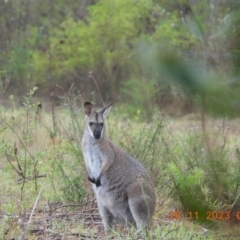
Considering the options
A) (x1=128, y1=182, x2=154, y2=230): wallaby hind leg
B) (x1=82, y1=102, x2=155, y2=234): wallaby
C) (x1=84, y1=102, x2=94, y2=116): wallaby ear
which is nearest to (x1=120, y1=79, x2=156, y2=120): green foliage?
(x1=84, y1=102, x2=94, y2=116): wallaby ear

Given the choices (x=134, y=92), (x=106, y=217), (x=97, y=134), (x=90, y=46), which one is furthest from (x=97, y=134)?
(x=90, y=46)

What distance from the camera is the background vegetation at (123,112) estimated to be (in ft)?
9.47

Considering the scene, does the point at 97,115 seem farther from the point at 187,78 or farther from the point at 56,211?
the point at 187,78

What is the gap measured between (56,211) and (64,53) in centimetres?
1136

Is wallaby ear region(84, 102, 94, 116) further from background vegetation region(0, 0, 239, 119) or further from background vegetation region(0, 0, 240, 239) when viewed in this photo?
background vegetation region(0, 0, 239, 119)

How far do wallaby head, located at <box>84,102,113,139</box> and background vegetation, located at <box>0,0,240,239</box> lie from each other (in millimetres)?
479

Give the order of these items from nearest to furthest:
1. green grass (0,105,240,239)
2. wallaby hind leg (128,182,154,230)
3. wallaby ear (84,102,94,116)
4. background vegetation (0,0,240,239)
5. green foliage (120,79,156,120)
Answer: background vegetation (0,0,240,239)
green grass (0,105,240,239)
wallaby hind leg (128,182,154,230)
wallaby ear (84,102,94,116)
green foliage (120,79,156,120)

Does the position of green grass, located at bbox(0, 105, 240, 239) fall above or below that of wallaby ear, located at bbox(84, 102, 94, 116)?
→ below

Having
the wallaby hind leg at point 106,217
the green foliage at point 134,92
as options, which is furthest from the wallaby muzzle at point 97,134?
the green foliage at point 134,92

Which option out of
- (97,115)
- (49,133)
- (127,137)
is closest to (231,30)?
(97,115)

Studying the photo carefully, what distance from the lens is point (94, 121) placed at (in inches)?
252

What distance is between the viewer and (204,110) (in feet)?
9.30

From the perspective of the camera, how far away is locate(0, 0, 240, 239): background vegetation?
2887mm

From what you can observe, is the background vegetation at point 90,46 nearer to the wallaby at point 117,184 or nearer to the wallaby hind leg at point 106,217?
the wallaby at point 117,184
